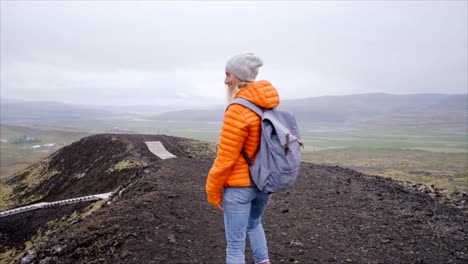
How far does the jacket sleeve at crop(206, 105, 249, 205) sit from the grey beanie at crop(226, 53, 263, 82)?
384 millimetres

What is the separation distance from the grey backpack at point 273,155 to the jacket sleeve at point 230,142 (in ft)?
0.48

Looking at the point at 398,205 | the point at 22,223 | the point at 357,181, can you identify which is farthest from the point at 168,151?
the point at 398,205

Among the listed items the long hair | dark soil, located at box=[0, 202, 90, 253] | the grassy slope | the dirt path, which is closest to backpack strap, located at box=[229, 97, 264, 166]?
the long hair

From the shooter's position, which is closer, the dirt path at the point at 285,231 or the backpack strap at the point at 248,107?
the backpack strap at the point at 248,107

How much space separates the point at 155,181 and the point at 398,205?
6829 mm

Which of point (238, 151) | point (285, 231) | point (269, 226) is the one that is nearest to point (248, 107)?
point (238, 151)

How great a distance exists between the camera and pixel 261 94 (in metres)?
3.85

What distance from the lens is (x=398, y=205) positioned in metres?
10.3

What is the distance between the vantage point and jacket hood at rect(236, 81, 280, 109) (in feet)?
12.6

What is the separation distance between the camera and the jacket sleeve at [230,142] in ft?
12.2

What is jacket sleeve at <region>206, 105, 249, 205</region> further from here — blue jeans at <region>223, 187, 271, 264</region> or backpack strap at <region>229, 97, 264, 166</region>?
blue jeans at <region>223, 187, 271, 264</region>

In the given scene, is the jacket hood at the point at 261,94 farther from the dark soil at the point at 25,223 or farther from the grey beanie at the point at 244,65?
the dark soil at the point at 25,223

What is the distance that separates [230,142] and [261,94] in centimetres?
59

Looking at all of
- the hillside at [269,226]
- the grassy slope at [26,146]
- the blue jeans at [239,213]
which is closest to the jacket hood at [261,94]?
the blue jeans at [239,213]
